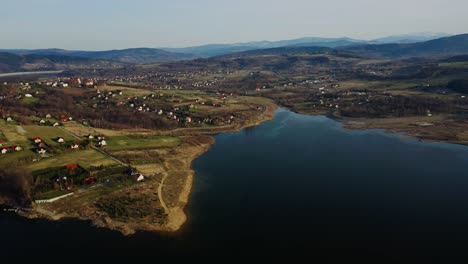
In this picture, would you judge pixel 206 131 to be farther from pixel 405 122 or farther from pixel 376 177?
pixel 405 122

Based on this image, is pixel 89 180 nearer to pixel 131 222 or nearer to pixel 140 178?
pixel 140 178

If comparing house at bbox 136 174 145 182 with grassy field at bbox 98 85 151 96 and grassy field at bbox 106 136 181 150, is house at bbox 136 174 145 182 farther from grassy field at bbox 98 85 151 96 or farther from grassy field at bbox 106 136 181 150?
grassy field at bbox 98 85 151 96

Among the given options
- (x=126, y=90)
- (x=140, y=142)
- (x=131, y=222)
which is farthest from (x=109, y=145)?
(x=126, y=90)

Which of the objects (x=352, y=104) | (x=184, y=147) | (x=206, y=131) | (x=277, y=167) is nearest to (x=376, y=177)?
(x=277, y=167)

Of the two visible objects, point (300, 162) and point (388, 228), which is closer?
point (388, 228)

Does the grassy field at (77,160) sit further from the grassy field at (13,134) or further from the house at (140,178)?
the grassy field at (13,134)
